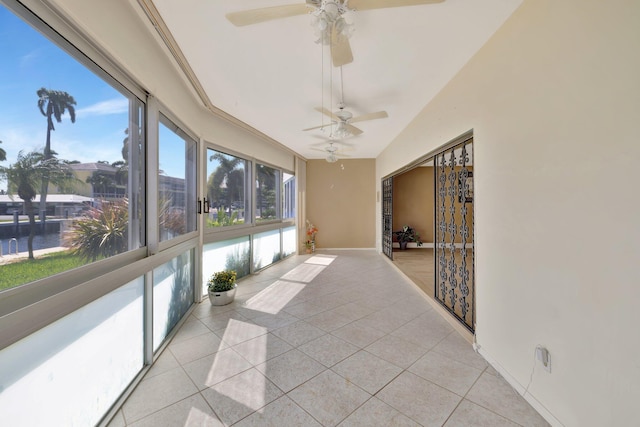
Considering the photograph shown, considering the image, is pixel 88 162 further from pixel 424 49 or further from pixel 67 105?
pixel 424 49

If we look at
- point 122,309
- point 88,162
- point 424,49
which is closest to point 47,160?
point 88,162

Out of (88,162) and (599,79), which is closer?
(599,79)

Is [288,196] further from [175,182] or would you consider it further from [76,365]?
[76,365]

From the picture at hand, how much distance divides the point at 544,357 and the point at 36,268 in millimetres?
2865

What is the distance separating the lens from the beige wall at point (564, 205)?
1.10 meters

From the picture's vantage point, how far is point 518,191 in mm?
1737

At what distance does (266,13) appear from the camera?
1446 mm

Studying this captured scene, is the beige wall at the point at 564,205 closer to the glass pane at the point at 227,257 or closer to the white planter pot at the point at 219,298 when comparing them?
the white planter pot at the point at 219,298

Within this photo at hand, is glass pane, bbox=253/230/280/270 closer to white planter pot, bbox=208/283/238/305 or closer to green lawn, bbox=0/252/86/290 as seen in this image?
white planter pot, bbox=208/283/238/305

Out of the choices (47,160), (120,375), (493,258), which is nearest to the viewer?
(47,160)

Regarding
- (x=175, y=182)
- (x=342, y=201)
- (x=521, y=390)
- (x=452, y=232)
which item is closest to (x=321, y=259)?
(x=342, y=201)

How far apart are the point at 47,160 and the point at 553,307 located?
291 centimetres

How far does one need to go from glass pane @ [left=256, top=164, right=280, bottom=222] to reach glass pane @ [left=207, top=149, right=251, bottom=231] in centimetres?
38

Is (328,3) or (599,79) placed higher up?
(328,3)
